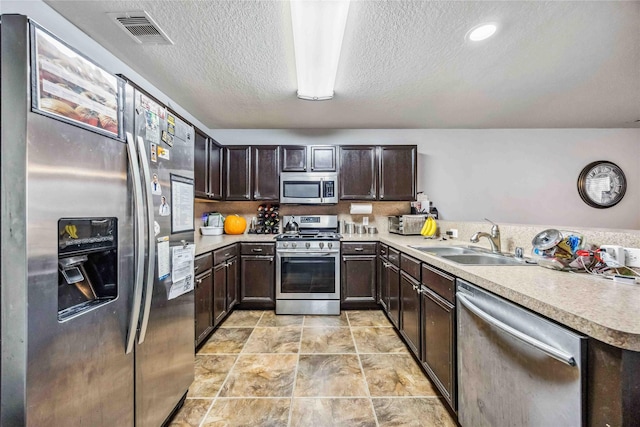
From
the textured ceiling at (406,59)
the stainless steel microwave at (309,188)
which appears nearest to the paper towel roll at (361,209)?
the stainless steel microwave at (309,188)

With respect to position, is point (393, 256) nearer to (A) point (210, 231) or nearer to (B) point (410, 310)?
(B) point (410, 310)

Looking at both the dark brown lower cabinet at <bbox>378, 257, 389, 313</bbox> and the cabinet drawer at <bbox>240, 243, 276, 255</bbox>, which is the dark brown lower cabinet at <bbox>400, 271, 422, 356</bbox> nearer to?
the dark brown lower cabinet at <bbox>378, 257, 389, 313</bbox>

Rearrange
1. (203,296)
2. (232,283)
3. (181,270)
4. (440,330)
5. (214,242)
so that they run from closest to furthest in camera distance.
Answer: (181,270), (440,330), (203,296), (214,242), (232,283)

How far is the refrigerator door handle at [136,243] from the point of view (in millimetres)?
1090

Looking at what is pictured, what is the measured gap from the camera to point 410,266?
6.88 ft

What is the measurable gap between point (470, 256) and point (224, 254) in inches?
91.6

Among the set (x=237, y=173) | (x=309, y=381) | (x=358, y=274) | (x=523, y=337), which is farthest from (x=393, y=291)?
(x=237, y=173)

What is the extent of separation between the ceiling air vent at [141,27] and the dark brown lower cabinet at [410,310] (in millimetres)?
2584

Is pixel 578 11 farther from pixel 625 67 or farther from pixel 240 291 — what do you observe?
pixel 240 291

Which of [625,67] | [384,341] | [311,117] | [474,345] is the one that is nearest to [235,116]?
[311,117]

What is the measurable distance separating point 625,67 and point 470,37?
161cm

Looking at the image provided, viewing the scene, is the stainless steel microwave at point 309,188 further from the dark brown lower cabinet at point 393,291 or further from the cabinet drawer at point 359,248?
the dark brown lower cabinet at point 393,291

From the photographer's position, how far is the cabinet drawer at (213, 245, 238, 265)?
96.5 inches

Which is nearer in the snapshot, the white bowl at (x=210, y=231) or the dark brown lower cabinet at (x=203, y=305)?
the dark brown lower cabinet at (x=203, y=305)
